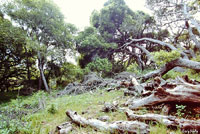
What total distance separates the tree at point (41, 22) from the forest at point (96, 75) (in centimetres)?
7

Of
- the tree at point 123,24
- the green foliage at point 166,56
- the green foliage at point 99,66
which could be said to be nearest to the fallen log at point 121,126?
the green foliage at point 166,56

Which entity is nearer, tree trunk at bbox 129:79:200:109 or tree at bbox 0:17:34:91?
tree trunk at bbox 129:79:200:109

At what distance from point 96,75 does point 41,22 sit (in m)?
7.05

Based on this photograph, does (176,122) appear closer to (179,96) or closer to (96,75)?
(179,96)

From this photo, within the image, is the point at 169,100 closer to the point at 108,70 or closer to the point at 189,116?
the point at 189,116

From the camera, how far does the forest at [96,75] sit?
2.26 meters

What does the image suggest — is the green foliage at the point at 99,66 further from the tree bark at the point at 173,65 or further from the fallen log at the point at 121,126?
the fallen log at the point at 121,126

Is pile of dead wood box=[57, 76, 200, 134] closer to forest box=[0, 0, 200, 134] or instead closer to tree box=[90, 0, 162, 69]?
forest box=[0, 0, 200, 134]

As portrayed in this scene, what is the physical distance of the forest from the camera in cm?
226

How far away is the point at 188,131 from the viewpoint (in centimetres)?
159

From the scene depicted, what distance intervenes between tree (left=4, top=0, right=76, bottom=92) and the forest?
2.9 inches

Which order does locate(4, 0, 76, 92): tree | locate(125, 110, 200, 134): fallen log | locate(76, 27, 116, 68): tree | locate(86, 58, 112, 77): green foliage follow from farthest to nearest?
locate(76, 27, 116, 68): tree < locate(86, 58, 112, 77): green foliage < locate(4, 0, 76, 92): tree < locate(125, 110, 200, 134): fallen log

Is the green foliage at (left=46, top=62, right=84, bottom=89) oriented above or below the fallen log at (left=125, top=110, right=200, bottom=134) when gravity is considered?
above

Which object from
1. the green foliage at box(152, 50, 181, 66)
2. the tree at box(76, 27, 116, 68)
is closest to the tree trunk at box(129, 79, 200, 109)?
the green foliage at box(152, 50, 181, 66)
